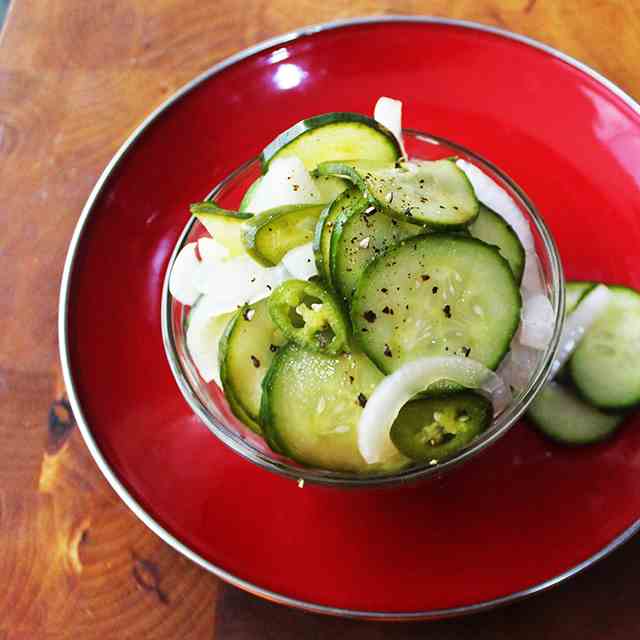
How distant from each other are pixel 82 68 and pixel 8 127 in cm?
29

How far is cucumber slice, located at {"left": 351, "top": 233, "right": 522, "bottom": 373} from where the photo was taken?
1.29 meters

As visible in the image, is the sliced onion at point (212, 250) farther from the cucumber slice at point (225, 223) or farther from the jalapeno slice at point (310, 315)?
the jalapeno slice at point (310, 315)

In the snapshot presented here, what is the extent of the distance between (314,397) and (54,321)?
0.97 meters

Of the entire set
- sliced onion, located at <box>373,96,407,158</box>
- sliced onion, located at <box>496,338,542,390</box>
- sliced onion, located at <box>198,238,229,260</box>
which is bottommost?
sliced onion, located at <box>496,338,542,390</box>

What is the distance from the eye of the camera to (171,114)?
2070 mm

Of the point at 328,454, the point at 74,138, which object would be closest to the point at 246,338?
the point at 328,454

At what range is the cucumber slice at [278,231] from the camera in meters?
1.35

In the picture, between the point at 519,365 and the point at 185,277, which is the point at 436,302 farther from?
the point at 185,277

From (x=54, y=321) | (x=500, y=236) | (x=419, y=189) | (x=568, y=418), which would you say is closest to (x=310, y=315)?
(x=419, y=189)

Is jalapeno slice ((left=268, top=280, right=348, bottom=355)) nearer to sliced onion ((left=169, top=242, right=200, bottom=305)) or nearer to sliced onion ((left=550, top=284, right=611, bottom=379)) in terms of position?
sliced onion ((left=169, top=242, right=200, bottom=305))

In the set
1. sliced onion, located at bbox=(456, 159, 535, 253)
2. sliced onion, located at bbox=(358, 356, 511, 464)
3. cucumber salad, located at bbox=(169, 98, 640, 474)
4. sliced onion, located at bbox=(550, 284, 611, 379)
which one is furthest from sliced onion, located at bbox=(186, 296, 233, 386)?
sliced onion, located at bbox=(550, 284, 611, 379)

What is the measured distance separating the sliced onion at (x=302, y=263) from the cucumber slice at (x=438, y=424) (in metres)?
0.29

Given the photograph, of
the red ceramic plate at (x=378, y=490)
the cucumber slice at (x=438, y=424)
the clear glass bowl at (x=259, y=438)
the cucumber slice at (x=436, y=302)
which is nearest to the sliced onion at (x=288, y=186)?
the cucumber slice at (x=436, y=302)

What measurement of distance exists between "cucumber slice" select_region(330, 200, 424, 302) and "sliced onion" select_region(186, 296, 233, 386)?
0.25m
